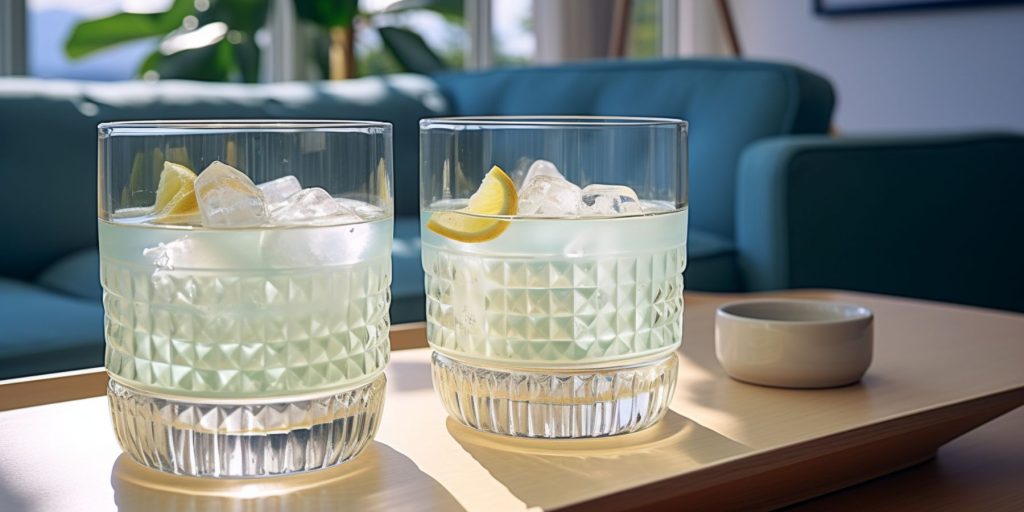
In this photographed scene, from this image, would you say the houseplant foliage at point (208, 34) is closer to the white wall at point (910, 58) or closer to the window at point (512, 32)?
the window at point (512, 32)

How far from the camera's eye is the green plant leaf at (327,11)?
11.6 ft

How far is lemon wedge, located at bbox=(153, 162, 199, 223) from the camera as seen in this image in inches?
23.3

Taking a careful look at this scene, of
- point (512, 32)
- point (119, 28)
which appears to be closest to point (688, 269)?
point (119, 28)

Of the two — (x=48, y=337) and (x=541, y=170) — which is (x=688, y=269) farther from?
(x=541, y=170)

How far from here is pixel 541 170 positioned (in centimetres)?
69

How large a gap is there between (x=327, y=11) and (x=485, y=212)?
3003 mm

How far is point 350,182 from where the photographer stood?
0.62 metres

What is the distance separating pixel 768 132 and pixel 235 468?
192 centimetres

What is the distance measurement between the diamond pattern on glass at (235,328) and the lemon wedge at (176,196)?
1.2 inches

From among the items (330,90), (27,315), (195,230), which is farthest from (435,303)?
(330,90)

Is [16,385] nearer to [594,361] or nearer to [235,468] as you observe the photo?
[235,468]

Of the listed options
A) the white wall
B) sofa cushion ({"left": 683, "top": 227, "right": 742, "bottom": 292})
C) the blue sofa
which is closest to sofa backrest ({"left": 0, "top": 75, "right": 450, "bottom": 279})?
the blue sofa

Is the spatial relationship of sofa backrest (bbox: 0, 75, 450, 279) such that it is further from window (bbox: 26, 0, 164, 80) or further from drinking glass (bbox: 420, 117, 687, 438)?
drinking glass (bbox: 420, 117, 687, 438)

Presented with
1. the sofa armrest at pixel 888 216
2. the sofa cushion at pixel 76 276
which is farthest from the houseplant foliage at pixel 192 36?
the sofa armrest at pixel 888 216
